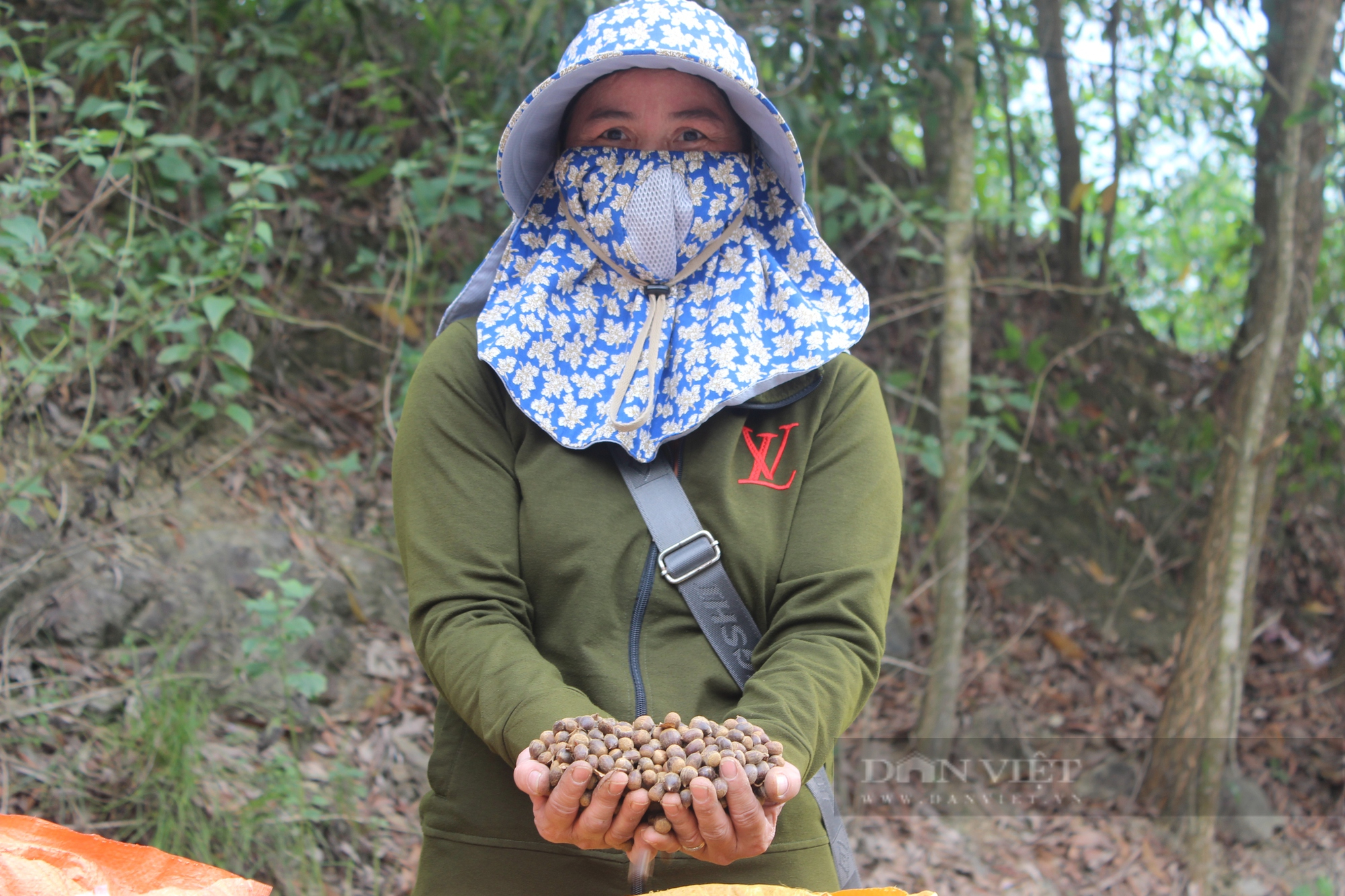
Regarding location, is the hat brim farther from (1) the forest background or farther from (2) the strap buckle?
(1) the forest background

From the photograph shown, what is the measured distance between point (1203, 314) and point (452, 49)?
16.7 feet

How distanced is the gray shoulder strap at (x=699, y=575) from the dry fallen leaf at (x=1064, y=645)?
3531 mm

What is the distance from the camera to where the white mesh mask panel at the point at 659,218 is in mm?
1578

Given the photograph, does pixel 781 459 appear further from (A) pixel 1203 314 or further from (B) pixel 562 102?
(A) pixel 1203 314

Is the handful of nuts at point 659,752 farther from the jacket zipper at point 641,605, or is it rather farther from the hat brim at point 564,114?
the hat brim at point 564,114

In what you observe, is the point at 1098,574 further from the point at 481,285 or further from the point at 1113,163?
the point at 481,285

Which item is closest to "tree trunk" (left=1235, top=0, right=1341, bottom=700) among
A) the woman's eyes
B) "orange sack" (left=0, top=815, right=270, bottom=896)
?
the woman's eyes

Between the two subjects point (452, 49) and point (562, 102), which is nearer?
point (562, 102)

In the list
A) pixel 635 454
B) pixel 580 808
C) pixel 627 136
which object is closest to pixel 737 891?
pixel 580 808

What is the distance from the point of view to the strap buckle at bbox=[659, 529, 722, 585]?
1422 millimetres

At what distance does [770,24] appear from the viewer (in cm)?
368

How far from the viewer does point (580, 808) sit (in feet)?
3.72

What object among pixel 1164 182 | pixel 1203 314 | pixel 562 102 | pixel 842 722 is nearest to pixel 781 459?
pixel 842 722

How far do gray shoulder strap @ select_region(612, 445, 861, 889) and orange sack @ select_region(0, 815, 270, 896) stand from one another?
64 centimetres
